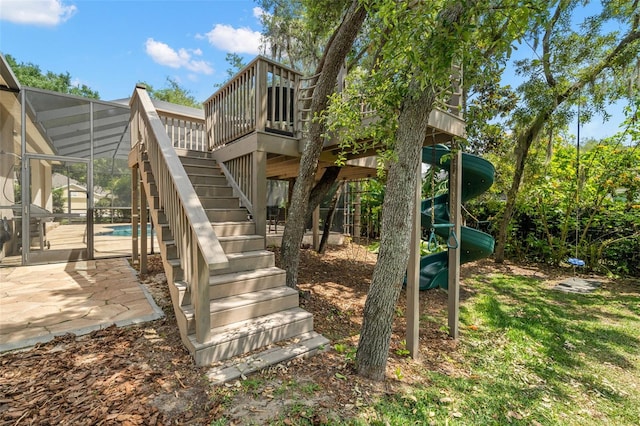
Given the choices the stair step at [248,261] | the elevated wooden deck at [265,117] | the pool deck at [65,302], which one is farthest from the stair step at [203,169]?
the pool deck at [65,302]

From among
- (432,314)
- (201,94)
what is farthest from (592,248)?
(201,94)

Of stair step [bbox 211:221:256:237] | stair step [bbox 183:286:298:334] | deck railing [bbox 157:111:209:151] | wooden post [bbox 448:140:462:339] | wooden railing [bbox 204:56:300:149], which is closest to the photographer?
stair step [bbox 183:286:298:334]

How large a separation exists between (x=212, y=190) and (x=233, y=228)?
886mm

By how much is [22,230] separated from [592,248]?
1269 centimetres

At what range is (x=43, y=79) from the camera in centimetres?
2261

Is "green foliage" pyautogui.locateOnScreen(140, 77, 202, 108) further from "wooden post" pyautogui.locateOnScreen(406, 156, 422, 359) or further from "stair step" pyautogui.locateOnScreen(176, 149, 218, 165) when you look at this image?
"wooden post" pyautogui.locateOnScreen(406, 156, 422, 359)

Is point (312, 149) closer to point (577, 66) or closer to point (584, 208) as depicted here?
point (577, 66)

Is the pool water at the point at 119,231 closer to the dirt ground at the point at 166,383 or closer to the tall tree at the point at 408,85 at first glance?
the dirt ground at the point at 166,383

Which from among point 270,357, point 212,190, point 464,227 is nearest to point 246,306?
point 270,357

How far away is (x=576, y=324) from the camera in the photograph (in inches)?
160

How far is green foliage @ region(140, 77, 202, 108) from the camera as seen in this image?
25750 millimetres

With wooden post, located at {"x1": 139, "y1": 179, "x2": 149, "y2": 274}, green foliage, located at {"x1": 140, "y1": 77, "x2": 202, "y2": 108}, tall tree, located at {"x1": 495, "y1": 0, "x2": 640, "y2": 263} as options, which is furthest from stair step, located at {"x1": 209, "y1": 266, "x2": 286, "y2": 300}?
green foliage, located at {"x1": 140, "y1": 77, "x2": 202, "y2": 108}

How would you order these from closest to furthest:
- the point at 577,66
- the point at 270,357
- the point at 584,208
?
the point at 270,357 → the point at 577,66 → the point at 584,208

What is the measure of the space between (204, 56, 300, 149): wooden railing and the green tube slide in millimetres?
2264
